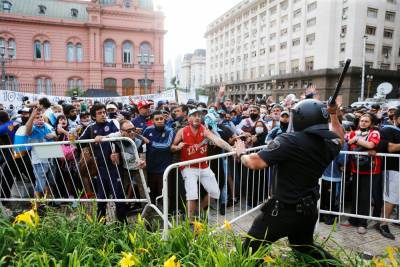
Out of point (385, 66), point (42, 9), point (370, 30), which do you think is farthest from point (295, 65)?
point (42, 9)

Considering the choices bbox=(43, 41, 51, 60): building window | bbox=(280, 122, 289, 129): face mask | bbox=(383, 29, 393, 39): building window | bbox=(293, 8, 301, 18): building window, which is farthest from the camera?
bbox=(293, 8, 301, 18): building window

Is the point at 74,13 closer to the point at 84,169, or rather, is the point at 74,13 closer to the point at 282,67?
the point at 282,67

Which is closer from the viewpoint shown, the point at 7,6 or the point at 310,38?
the point at 7,6

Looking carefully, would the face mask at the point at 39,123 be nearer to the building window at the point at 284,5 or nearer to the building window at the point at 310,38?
the building window at the point at 310,38

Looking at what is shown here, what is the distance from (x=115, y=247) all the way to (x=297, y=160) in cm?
178

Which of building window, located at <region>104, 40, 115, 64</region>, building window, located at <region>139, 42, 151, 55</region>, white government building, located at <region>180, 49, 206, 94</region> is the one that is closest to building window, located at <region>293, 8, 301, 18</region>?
building window, located at <region>139, 42, 151, 55</region>

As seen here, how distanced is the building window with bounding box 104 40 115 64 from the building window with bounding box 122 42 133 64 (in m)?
Answer: 1.35

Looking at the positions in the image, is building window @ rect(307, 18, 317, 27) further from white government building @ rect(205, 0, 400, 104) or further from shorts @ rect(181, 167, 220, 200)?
shorts @ rect(181, 167, 220, 200)

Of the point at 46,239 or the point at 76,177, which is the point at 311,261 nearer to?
the point at 46,239

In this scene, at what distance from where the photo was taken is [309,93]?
429 cm

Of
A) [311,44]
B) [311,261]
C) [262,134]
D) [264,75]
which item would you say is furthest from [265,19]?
[311,261]

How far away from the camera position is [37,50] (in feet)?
123

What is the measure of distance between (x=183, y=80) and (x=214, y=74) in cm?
6902

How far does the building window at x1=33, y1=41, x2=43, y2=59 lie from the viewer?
3738 centimetres
